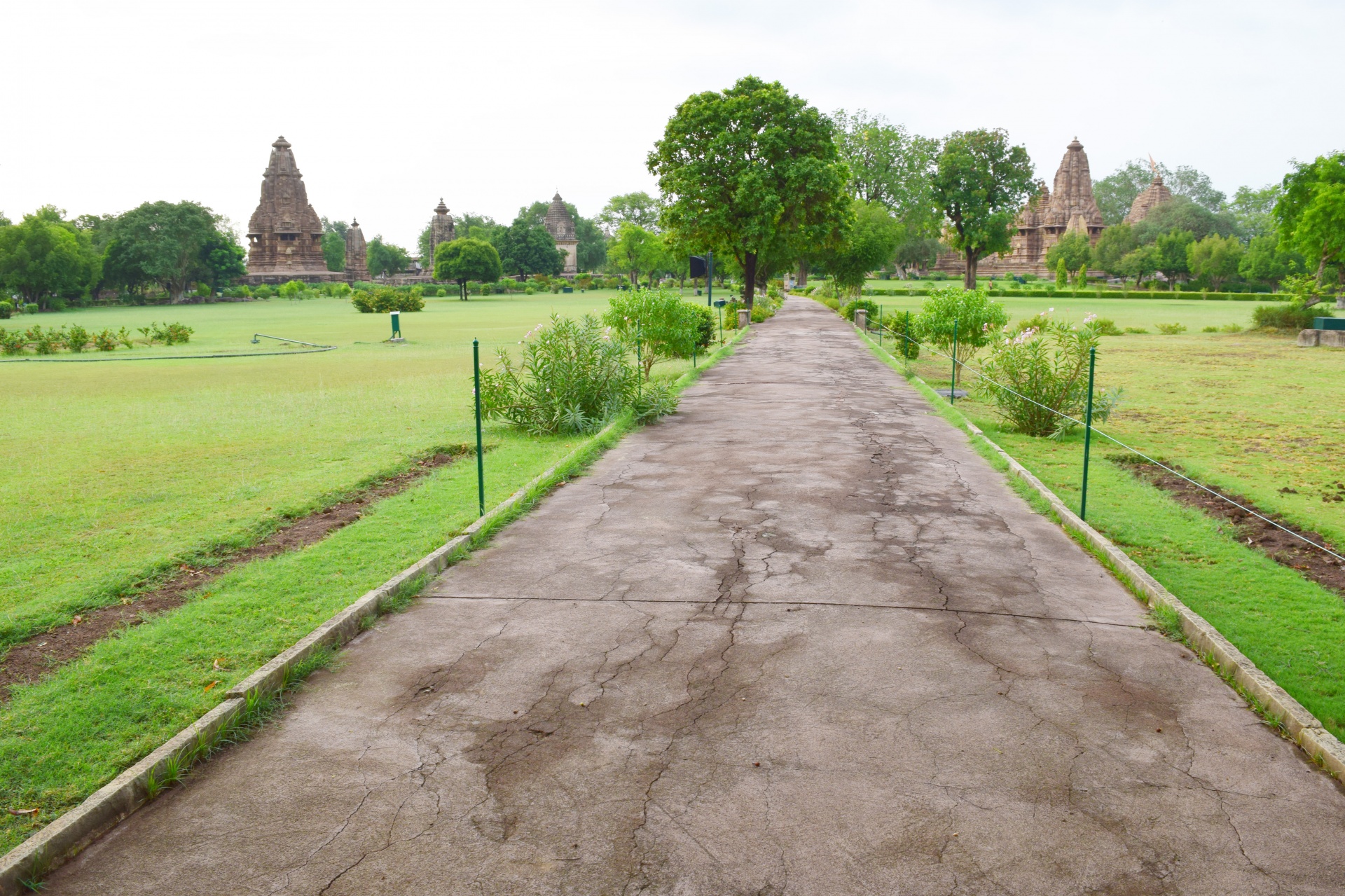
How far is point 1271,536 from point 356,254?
10852 cm

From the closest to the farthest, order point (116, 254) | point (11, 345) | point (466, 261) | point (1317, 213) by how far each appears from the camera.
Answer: point (11, 345) < point (1317, 213) < point (116, 254) < point (466, 261)

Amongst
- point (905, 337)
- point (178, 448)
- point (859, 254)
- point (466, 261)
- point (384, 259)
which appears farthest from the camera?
point (384, 259)

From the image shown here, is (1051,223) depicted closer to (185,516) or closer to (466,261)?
(466,261)

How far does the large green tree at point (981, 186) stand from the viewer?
261 feet

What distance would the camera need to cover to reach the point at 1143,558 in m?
6.93

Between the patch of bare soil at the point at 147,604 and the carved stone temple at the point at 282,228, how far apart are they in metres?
92.6

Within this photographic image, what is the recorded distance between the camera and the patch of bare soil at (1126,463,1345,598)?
264 inches

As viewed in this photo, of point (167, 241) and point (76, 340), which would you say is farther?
point (167, 241)

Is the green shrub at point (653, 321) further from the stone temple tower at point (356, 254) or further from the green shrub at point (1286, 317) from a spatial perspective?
the stone temple tower at point (356, 254)

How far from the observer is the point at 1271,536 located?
25.1ft

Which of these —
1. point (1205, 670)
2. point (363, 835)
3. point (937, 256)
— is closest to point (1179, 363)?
point (1205, 670)

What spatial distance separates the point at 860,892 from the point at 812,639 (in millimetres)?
2180

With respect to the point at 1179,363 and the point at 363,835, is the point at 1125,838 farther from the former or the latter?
the point at 1179,363

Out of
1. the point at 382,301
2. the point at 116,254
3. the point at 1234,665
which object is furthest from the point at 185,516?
the point at 116,254
